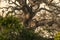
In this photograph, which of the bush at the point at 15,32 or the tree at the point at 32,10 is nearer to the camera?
the bush at the point at 15,32

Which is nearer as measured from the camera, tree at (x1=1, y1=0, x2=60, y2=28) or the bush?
the bush

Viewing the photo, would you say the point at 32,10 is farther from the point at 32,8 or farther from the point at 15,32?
the point at 15,32

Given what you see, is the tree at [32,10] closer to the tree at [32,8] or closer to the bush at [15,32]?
the tree at [32,8]

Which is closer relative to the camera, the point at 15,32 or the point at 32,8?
the point at 15,32

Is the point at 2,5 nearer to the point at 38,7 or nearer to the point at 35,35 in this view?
the point at 38,7

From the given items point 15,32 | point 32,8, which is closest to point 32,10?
point 32,8

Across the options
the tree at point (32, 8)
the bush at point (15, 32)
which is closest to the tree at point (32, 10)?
the tree at point (32, 8)

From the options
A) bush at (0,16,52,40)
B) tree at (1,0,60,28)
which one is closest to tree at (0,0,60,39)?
tree at (1,0,60,28)

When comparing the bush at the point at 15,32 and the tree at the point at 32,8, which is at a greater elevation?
the tree at the point at 32,8

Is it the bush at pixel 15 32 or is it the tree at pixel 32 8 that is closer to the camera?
the bush at pixel 15 32

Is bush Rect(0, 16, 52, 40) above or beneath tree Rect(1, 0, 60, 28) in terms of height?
beneath

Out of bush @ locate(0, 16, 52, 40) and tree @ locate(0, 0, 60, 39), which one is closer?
bush @ locate(0, 16, 52, 40)

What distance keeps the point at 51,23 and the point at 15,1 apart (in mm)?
2219

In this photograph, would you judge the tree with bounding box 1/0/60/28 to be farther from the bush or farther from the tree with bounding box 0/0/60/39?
the bush
